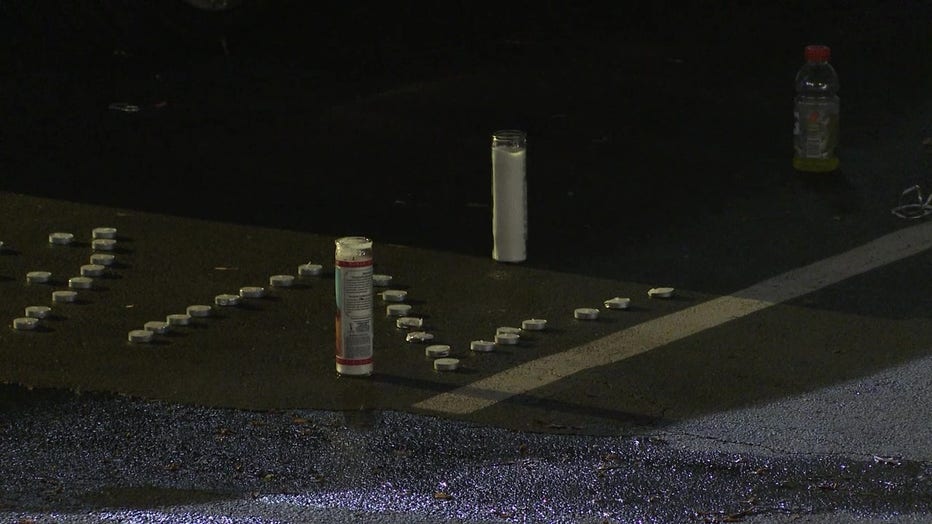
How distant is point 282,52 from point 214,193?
453cm

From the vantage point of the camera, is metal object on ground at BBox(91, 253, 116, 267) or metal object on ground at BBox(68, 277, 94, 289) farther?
metal object on ground at BBox(91, 253, 116, 267)

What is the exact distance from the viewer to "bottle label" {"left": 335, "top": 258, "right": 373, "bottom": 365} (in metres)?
6.78

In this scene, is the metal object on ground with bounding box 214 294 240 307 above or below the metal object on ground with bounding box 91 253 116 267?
below

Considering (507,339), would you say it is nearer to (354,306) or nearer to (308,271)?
(354,306)

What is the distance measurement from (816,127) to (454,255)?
2.92 m

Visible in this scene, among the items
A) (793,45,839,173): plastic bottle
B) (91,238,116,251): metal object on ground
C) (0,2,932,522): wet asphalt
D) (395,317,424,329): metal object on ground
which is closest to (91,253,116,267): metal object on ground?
(0,2,932,522): wet asphalt

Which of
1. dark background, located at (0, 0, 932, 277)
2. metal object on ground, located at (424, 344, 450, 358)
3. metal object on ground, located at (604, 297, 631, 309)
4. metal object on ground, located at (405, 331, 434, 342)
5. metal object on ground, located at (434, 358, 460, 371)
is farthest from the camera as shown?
dark background, located at (0, 0, 932, 277)

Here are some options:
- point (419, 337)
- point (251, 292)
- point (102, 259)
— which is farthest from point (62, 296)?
point (419, 337)

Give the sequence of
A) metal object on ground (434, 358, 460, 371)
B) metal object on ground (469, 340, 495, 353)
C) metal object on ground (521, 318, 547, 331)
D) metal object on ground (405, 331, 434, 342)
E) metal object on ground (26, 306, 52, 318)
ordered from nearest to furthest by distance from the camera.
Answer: metal object on ground (434, 358, 460, 371)
metal object on ground (469, 340, 495, 353)
metal object on ground (405, 331, 434, 342)
metal object on ground (521, 318, 547, 331)
metal object on ground (26, 306, 52, 318)

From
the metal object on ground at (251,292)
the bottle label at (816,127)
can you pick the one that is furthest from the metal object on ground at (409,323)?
the bottle label at (816,127)

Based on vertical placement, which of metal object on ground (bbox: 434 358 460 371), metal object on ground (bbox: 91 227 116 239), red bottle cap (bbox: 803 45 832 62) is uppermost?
red bottle cap (bbox: 803 45 832 62)

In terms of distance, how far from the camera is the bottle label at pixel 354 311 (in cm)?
678

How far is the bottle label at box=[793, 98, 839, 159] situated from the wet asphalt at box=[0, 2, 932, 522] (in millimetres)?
260

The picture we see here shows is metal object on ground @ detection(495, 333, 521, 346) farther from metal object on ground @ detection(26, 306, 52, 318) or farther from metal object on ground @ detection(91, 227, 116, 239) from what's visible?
metal object on ground @ detection(91, 227, 116, 239)
